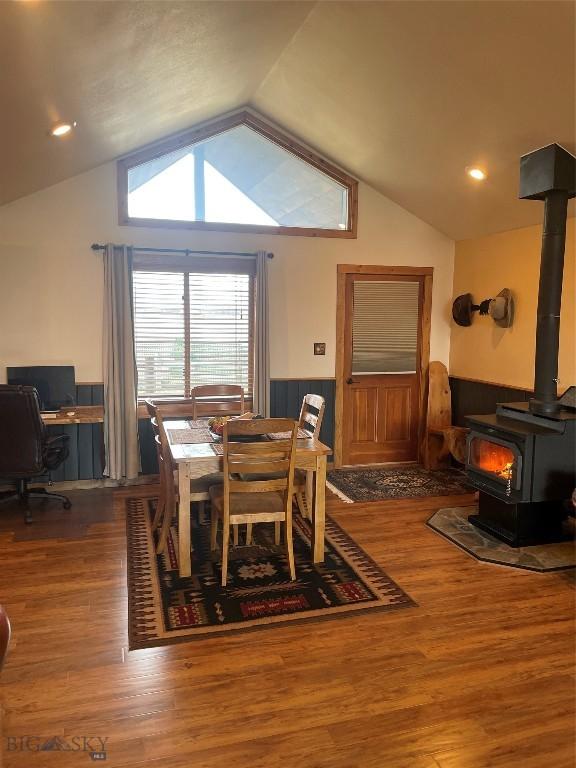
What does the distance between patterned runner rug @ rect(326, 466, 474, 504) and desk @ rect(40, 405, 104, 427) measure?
219 centimetres

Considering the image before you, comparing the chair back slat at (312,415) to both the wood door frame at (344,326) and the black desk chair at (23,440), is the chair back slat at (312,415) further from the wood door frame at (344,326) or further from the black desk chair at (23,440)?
the black desk chair at (23,440)

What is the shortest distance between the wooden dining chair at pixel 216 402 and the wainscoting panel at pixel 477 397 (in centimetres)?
241

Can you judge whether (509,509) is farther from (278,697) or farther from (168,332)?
(168,332)

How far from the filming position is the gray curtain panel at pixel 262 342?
17.5 feet

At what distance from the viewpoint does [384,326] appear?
5898mm

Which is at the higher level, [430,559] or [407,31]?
[407,31]

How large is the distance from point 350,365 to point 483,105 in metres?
2.80

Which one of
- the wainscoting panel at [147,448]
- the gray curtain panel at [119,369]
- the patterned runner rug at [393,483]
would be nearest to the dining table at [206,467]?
the patterned runner rug at [393,483]

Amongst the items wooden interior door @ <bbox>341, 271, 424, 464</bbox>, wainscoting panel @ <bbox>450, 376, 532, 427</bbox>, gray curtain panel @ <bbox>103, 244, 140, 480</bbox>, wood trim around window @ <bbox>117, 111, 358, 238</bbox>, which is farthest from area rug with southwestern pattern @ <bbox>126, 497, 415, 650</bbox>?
wood trim around window @ <bbox>117, 111, 358, 238</bbox>

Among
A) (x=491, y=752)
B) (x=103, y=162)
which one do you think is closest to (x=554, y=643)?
(x=491, y=752)

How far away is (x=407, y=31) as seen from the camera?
330 cm

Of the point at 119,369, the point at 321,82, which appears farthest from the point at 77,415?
the point at 321,82

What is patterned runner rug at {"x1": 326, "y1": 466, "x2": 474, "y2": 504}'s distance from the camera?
5008mm

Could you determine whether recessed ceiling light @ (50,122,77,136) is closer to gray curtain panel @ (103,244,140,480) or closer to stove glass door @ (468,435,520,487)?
gray curtain panel @ (103,244,140,480)
